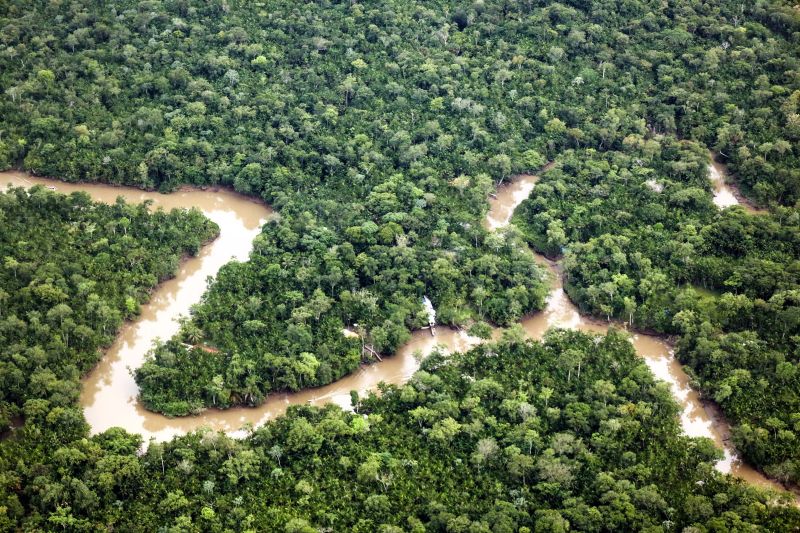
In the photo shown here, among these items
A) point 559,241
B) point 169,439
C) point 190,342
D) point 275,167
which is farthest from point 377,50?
point 169,439

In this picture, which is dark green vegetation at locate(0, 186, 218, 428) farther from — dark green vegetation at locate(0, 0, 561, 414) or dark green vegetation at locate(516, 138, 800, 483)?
dark green vegetation at locate(516, 138, 800, 483)

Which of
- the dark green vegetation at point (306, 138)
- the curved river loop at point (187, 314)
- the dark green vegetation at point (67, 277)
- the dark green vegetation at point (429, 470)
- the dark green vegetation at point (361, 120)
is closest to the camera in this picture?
the dark green vegetation at point (429, 470)

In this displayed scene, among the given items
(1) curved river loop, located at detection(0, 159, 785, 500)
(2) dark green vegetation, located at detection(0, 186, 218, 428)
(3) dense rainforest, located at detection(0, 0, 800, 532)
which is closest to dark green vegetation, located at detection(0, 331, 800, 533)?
(3) dense rainforest, located at detection(0, 0, 800, 532)

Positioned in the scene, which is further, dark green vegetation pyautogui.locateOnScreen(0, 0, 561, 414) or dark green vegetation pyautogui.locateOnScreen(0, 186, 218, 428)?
dark green vegetation pyautogui.locateOnScreen(0, 0, 561, 414)

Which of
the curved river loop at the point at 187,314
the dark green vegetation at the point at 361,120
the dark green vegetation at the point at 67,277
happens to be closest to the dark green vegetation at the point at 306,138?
the dark green vegetation at the point at 361,120

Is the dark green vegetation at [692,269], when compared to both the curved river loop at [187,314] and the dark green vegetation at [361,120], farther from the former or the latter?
the dark green vegetation at [361,120]

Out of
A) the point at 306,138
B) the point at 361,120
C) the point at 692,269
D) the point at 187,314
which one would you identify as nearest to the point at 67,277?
the point at 187,314
